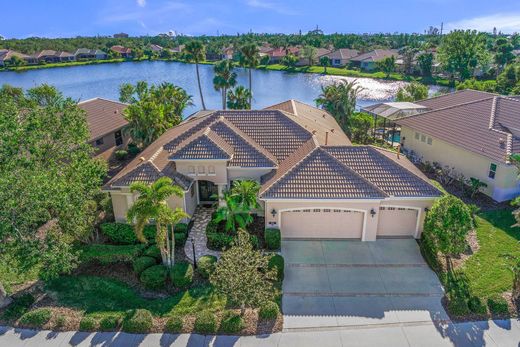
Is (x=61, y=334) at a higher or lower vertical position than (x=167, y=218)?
lower

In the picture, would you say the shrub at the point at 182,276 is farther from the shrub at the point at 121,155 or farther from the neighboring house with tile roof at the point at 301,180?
the shrub at the point at 121,155

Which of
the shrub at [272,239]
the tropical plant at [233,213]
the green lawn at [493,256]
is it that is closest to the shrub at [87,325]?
the tropical plant at [233,213]

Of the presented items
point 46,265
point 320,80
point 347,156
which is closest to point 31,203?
point 46,265

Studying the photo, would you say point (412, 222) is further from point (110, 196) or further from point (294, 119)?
point (110, 196)

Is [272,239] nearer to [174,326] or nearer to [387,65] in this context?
[174,326]

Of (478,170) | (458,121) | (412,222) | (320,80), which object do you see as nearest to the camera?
(412,222)

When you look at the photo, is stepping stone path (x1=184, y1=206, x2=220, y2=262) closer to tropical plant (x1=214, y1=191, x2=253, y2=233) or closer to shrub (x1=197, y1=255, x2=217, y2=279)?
shrub (x1=197, y1=255, x2=217, y2=279)

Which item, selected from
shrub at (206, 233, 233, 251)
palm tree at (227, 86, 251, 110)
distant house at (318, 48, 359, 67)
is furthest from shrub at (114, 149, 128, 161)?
distant house at (318, 48, 359, 67)
